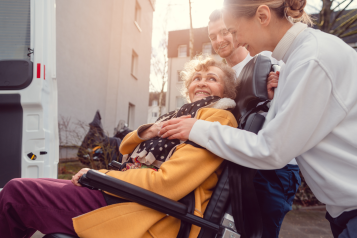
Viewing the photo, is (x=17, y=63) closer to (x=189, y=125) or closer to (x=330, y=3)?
(x=189, y=125)

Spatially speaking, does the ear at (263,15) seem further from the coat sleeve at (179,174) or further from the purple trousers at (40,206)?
the purple trousers at (40,206)

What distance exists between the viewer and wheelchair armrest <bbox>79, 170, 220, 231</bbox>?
108cm

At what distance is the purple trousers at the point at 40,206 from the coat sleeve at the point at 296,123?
82 centimetres

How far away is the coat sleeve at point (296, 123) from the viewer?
2.90ft

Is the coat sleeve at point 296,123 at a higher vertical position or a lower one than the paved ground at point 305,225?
higher

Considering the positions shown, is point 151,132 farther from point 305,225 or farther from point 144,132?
point 305,225

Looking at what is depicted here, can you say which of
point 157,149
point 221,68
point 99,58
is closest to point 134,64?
point 99,58

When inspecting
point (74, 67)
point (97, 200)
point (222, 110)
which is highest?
point (74, 67)

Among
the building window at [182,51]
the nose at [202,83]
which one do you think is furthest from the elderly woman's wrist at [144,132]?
the building window at [182,51]

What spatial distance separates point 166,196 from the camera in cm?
115

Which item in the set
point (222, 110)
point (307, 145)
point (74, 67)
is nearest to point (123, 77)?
point (74, 67)

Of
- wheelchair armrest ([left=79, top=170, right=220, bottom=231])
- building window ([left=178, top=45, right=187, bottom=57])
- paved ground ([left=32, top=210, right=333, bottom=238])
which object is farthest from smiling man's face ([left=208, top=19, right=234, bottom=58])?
building window ([left=178, top=45, right=187, bottom=57])

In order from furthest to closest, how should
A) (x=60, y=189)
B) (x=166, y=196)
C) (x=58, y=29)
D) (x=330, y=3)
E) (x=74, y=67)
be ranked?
Answer: (x=74, y=67) < (x=58, y=29) < (x=330, y=3) < (x=60, y=189) < (x=166, y=196)

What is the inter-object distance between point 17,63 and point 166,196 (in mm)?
1976
